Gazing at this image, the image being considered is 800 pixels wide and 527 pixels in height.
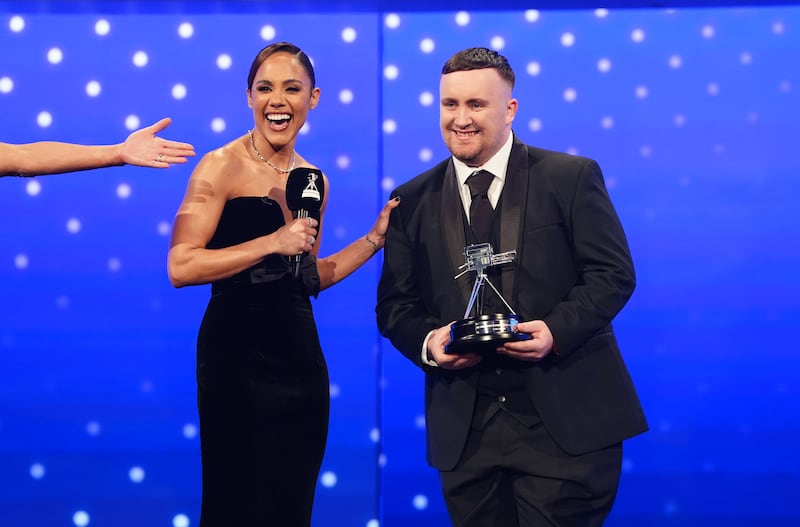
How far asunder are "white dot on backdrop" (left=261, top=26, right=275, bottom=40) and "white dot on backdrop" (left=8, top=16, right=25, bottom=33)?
3.23ft

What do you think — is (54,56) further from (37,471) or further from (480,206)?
(480,206)

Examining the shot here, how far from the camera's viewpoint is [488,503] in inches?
114

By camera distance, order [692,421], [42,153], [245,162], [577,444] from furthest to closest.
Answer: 1. [692,421]
2. [245,162]
3. [42,153]
4. [577,444]

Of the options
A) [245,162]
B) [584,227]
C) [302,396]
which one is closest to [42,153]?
[245,162]

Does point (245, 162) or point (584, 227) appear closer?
point (584, 227)

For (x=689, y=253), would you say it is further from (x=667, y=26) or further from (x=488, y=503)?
(x=488, y=503)

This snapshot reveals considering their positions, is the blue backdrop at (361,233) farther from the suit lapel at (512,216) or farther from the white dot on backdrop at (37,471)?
the suit lapel at (512,216)

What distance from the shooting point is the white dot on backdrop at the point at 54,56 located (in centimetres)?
428

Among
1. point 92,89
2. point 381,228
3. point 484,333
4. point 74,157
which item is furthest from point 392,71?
point 484,333

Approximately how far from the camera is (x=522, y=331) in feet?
8.98

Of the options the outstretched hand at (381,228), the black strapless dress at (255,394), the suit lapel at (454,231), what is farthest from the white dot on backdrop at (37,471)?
the suit lapel at (454,231)

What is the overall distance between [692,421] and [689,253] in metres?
0.68

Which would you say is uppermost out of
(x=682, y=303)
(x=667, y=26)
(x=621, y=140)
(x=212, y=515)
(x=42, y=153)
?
(x=667, y=26)

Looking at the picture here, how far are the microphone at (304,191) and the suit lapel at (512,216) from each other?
0.53 metres
